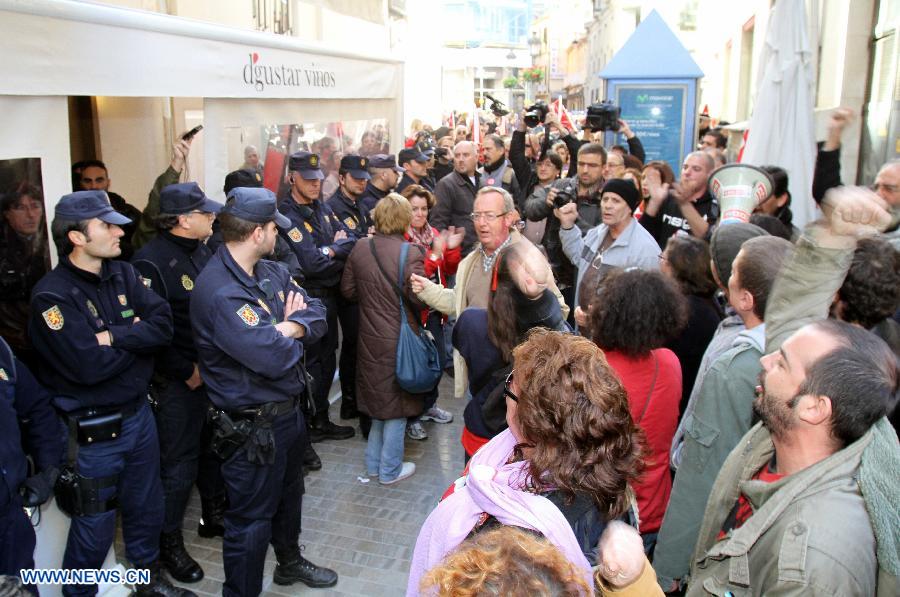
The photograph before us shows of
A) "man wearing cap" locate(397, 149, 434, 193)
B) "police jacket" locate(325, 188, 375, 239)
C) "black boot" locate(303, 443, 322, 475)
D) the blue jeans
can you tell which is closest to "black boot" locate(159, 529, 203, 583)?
"black boot" locate(303, 443, 322, 475)

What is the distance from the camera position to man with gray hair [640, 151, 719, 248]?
5321 millimetres

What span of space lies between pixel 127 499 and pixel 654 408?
2695 mm

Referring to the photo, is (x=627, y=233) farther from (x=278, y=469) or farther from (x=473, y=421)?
(x=278, y=469)

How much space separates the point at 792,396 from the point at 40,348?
3.21 meters

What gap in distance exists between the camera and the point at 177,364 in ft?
13.3

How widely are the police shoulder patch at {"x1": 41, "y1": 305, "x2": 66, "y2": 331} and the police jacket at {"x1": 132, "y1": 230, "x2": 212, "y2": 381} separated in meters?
0.75

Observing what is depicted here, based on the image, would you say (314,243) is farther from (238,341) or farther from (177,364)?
(238,341)

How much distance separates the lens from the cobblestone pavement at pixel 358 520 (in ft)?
13.6

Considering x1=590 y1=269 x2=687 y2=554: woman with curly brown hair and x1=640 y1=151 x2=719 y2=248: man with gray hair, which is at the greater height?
x1=640 y1=151 x2=719 y2=248: man with gray hair

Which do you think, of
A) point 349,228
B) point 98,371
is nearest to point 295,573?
point 98,371

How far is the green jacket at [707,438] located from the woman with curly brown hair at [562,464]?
950 mm

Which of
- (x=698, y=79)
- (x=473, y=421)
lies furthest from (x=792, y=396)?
(x=698, y=79)

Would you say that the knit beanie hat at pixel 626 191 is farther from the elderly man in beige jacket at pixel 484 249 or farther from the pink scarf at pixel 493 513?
the pink scarf at pixel 493 513

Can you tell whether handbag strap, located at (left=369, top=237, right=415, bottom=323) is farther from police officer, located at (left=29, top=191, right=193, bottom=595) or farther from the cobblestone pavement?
police officer, located at (left=29, top=191, right=193, bottom=595)
